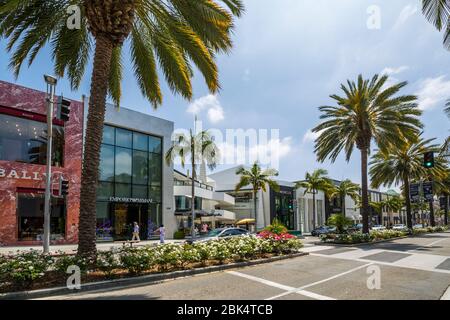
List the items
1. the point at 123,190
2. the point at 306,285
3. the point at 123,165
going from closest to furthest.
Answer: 1. the point at 306,285
2. the point at 123,190
3. the point at 123,165

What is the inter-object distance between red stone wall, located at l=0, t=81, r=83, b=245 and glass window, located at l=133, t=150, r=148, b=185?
5.93 meters

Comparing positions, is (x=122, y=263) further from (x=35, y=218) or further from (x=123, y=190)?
(x=123, y=190)

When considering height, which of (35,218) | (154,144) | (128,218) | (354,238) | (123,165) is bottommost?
(354,238)

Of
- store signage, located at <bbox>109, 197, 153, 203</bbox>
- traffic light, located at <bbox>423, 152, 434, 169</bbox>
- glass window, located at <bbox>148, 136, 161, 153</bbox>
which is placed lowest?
store signage, located at <bbox>109, 197, 153, 203</bbox>

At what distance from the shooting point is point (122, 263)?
10.3 m

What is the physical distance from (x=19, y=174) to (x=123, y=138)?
9.76 meters

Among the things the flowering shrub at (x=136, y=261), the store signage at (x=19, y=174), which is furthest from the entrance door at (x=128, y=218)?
the flowering shrub at (x=136, y=261)

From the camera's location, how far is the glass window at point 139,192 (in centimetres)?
3238

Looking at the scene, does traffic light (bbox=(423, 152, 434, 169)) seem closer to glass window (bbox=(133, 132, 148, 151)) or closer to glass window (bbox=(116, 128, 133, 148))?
glass window (bbox=(133, 132, 148, 151))

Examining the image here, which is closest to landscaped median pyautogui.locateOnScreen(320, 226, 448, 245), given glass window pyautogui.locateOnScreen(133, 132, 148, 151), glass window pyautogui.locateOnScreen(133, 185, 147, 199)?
glass window pyautogui.locateOnScreen(133, 185, 147, 199)

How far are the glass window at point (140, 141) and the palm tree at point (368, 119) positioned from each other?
15620 millimetres

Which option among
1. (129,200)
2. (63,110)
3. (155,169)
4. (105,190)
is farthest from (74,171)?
(63,110)

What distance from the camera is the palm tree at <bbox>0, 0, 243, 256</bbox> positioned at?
1111cm

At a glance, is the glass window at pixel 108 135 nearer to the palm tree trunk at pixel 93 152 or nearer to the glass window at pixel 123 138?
the glass window at pixel 123 138
